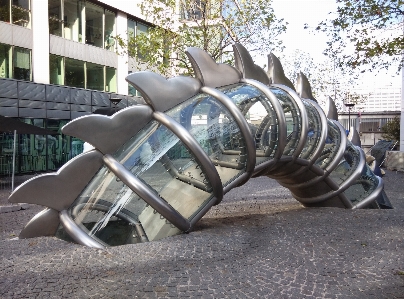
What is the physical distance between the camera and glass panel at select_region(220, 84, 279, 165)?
6750 millimetres

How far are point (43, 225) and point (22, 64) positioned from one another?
1516cm

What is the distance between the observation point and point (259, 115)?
22.7ft

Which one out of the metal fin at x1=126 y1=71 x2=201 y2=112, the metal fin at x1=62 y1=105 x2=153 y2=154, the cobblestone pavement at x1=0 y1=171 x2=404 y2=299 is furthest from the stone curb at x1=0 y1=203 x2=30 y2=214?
the metal fin at x1=126 y1=71 x2=201 y2=112

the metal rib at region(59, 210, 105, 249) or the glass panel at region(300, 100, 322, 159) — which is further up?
the glass panel at region(300, 100, 322, 159)

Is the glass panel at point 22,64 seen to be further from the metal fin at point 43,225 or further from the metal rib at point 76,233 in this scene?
the metal rib at point 76,233

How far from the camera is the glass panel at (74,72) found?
21.2 meters

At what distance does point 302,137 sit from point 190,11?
13941mm

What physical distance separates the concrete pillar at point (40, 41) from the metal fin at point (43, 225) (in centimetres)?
1511

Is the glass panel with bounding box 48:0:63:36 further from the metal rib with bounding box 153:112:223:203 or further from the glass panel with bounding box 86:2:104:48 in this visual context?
the metal rib with bounding box 153:112:223:203

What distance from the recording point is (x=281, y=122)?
673 centimetres

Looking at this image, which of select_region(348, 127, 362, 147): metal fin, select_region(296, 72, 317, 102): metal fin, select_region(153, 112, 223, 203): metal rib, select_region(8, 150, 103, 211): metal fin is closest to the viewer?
select_region(8, 150, 103, 211): metal fin

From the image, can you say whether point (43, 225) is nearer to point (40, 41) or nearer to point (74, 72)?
point (40, 41)

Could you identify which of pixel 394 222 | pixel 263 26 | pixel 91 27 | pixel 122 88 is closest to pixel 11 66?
pixel 91 27

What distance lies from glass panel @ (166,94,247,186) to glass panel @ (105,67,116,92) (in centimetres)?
1869
